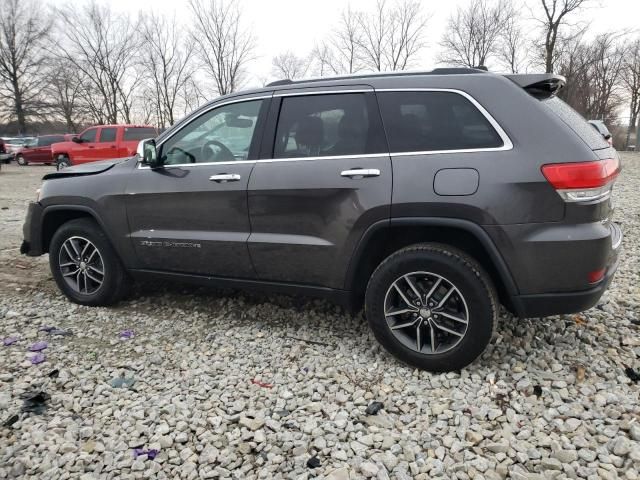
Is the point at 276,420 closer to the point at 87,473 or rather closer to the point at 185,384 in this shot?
the point at 185,384

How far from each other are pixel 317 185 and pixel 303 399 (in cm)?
132

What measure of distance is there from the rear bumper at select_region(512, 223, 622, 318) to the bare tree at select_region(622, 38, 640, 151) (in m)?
35.4

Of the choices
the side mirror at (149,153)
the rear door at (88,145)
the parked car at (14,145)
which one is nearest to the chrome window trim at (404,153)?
the side mirror at (149,153)

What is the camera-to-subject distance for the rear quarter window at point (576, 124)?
2.59 meters

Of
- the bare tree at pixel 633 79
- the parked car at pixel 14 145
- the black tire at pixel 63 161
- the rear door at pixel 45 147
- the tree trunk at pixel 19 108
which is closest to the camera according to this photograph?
the black tire at pixel 63 161

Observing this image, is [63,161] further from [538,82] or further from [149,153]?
[538,82]

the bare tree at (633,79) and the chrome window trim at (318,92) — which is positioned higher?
the bare tree at (633,79)

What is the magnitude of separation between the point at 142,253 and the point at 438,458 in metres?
2.72

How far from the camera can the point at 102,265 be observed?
3.97 meters

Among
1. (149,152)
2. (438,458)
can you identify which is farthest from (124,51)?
(438,458)

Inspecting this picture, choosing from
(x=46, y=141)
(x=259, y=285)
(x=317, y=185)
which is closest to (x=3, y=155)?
(x=46, y=141)

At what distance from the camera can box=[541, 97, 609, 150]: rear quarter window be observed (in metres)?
2.59

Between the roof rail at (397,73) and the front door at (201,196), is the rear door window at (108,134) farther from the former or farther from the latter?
the roof rail at (397,73)

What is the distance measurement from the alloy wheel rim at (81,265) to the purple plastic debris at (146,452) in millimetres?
2063
